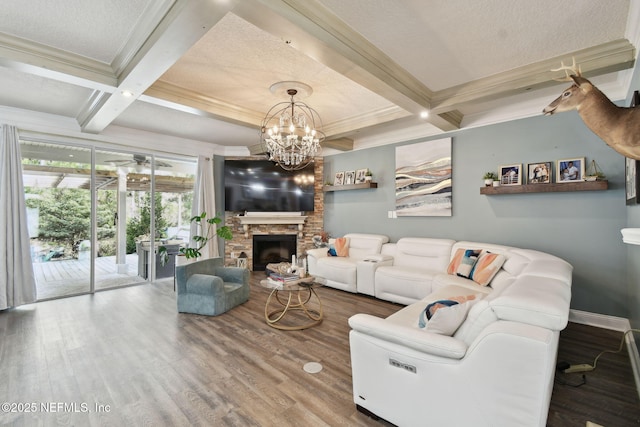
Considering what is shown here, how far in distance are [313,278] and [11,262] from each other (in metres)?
4.25

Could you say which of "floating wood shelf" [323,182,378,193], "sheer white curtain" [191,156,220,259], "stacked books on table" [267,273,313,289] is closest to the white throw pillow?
"stacked books on table" [267,273,313,289]

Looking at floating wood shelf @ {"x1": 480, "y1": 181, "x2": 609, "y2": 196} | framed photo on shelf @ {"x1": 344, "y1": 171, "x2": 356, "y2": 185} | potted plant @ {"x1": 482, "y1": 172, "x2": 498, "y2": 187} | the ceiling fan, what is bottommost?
floating wood shelf @ {"x1": 480, "y1": 181, "x2": 609, "y2": 196}

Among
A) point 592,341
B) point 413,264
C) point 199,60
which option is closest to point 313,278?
point 413,264

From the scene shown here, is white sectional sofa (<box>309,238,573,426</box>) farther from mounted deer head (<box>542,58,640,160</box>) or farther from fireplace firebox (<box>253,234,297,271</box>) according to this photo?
fireplace firebox (<box>253,234,297,271</box>)

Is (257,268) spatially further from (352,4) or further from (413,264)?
(352,4)

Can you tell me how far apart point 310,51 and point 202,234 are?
16.3 ft

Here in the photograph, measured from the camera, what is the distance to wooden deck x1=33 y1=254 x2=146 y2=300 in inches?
176

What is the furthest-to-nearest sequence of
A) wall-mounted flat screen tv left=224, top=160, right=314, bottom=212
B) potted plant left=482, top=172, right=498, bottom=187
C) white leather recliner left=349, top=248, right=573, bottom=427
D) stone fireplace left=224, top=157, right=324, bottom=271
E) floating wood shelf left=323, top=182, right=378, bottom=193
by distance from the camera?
1. stone fireplace left=224, top=157, right=324, bottom=271
2. wall-mounted flat screen tv left=224, top=160, right=314, bottom=212
3. floating wood shelf left=323, top=182, right=378, bottom=193
4. potted plant left=482, top=172, right=498, bottom=187
5. white leather recliner left=349, top=248, right=573, bottom=427

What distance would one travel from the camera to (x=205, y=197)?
615 cm

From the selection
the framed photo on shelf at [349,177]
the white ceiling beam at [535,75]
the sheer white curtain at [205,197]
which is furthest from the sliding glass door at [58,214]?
the white ceiling beam at [535,75]

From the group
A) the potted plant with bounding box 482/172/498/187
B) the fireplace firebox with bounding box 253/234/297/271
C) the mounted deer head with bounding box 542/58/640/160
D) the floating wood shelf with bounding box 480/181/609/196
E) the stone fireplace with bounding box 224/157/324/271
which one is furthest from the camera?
the fireplace firebox with bounding box 253/234/297/271

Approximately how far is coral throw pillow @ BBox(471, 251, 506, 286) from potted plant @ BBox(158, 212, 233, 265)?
3.92 meters

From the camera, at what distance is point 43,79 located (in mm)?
3205

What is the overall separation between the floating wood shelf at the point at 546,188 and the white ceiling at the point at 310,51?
3.29 feet
